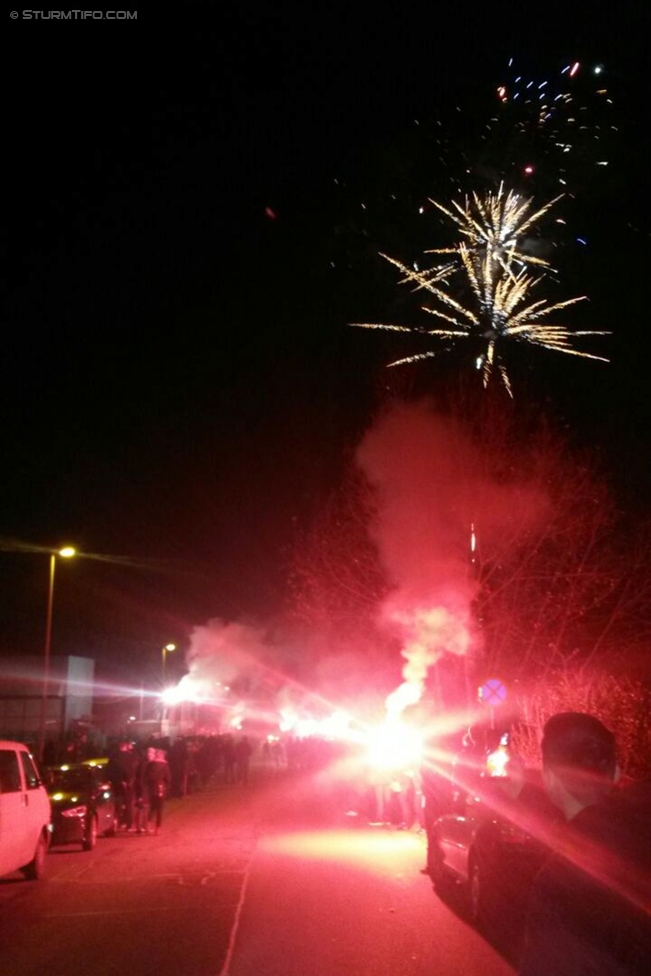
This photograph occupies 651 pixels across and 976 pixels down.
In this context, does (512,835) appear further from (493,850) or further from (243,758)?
(243,758)

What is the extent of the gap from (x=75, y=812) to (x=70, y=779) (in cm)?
92

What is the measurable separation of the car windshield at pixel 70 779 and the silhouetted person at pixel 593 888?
1655 cm

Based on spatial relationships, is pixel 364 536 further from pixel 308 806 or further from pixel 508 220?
pixel 508 220

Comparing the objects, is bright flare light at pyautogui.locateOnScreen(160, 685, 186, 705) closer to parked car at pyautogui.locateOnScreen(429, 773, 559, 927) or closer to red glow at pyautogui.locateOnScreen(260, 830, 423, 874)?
red glow at pyautogui.locateOnScreen(260, 830, 423, 874)

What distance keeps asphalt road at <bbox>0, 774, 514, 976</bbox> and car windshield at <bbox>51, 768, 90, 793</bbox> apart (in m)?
1.08

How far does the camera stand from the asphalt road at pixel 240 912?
8.83 meters

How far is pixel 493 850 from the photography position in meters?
10.2

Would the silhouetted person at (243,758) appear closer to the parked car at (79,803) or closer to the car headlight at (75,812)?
the parked car at (79,803)

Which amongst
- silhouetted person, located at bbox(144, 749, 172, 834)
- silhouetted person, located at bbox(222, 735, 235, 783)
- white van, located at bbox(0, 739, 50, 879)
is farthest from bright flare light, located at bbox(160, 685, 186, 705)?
white van, located at bbox(0, 739, 50, 879)

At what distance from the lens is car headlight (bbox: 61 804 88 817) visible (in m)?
17.5

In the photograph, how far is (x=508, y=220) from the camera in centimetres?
1606

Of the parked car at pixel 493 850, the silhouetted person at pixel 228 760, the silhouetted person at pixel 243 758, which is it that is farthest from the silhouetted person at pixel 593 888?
the silhouetted person at pixel 228 760

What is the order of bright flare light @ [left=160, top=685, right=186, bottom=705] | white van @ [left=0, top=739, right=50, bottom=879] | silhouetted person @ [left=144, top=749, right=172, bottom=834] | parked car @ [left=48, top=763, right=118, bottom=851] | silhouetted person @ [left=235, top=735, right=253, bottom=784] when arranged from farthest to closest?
1. bright flare light @ [left=160, top=685, right=186, bottom=705]
2. silhouetted person @ [left=235, top=735, right=253, bottom=784]
3. silhouetted person @ [left=144, top=749, right=172, bottom=834]
4. parked car @ [left=48, top=763, right=118, bottom=851]
5. white van @ [left=0, top=739, right=50, bottom=879]

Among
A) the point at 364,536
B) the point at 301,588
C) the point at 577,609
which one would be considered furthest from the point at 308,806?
the point at 577,609
